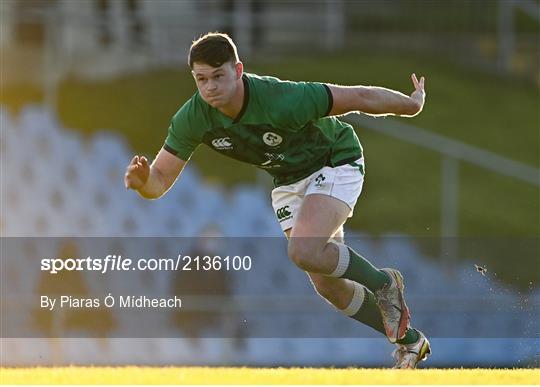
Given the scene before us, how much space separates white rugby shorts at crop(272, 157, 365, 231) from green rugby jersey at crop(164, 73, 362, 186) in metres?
0.05

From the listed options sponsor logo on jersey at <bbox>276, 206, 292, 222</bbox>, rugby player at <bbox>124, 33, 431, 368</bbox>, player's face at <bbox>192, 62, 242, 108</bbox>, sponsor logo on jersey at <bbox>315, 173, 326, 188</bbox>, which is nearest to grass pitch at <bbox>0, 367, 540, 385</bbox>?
rugby player at <bbox>124, 33, 431, 368</bbox>

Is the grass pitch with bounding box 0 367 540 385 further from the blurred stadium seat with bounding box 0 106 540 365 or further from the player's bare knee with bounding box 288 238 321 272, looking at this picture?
the blurred stadium seat with bounding box 0 106 540 365

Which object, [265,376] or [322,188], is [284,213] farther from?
[265,376]

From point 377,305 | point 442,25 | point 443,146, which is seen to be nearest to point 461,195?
point 443,146

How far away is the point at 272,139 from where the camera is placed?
780 cm

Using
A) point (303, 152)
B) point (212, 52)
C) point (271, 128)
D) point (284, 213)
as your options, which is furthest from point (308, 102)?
point (284, 213)

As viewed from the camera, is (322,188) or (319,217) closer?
(319,217)

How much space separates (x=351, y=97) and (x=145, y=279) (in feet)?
17.9

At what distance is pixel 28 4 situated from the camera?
1992 centimetres

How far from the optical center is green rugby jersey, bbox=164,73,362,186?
25.3 feet

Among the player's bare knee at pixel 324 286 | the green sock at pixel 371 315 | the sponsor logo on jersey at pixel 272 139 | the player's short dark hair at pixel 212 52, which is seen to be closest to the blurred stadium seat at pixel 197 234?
the green sock at pixel 371 315

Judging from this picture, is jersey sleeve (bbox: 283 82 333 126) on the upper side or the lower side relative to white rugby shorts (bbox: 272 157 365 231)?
upper

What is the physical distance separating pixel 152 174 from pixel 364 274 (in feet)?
4.79

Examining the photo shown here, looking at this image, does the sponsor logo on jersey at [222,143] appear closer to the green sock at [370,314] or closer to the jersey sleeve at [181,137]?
the jersey sleeve at [181,137]
